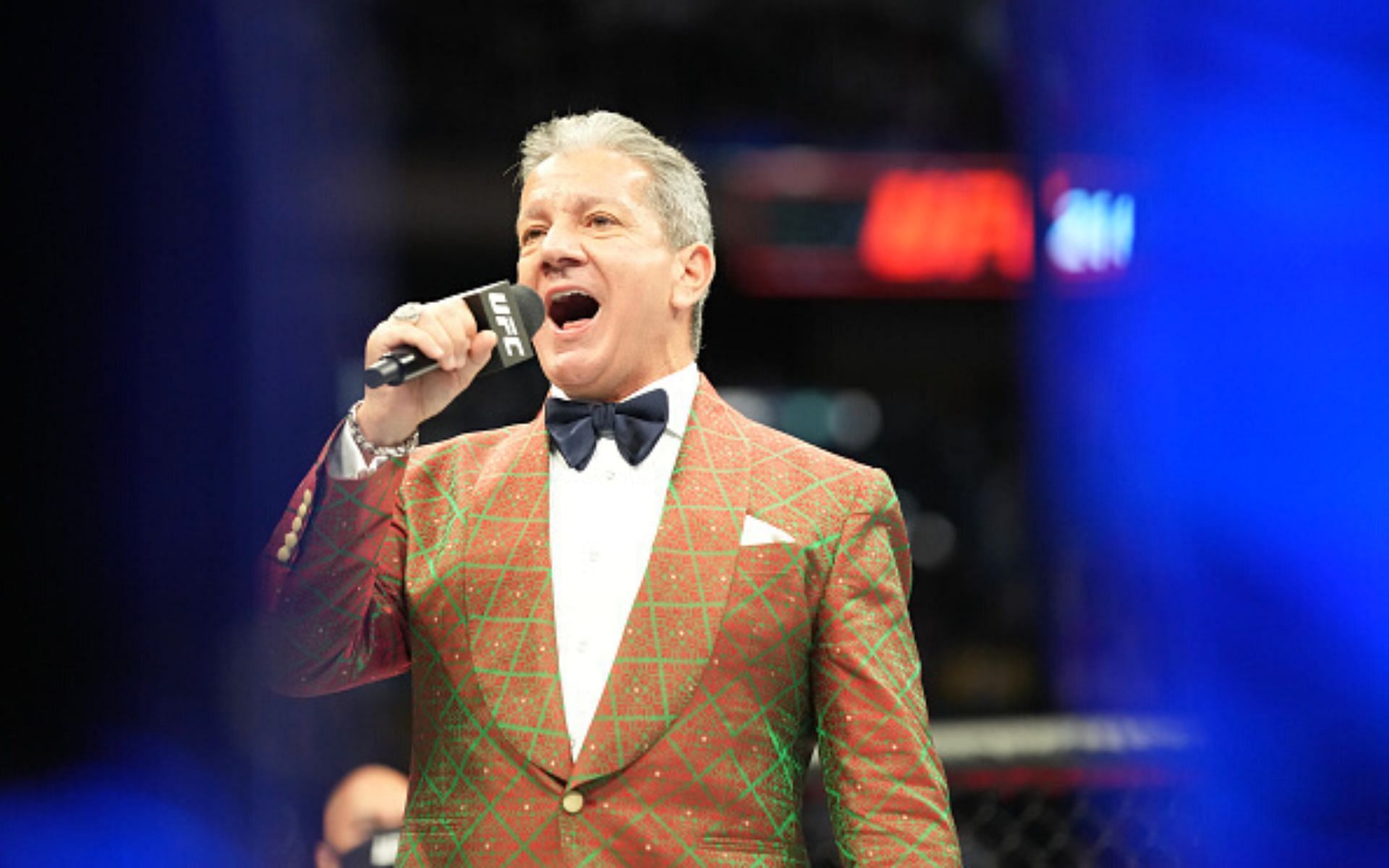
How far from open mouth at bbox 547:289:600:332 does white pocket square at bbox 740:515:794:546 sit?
29 cm

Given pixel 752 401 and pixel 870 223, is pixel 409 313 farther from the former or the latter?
pixel 752 401

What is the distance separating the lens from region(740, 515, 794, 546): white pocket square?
160cm

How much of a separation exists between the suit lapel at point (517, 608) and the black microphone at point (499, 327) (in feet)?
0.61

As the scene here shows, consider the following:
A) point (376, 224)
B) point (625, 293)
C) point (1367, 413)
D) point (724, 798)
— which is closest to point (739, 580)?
point (724, 798)

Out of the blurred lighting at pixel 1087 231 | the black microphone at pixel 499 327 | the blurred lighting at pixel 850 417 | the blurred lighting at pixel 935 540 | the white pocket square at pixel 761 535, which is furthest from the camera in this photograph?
the blurred lighting at pixel 850 417

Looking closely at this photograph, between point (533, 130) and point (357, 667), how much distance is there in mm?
641

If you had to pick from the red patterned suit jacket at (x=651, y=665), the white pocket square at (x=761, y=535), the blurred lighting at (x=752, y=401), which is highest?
the white pocket square at (x=761, y=535)

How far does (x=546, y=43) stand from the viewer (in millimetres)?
5234

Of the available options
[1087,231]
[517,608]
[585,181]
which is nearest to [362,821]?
[517,608]

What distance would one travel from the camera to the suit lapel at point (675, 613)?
1502 millimetres

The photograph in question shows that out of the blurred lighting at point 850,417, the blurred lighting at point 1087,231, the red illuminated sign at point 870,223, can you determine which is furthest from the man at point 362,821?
the blurred lighting at point 850,417

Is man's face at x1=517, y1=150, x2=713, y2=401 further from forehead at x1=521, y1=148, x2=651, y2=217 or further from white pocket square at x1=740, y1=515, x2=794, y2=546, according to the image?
white pocket square at x1=740, y1=515, x2=794, y2=546

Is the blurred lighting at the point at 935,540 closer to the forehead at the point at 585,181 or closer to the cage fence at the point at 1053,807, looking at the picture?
the cage fence at the point at 1053,807

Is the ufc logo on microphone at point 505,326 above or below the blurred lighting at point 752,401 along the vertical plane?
above
